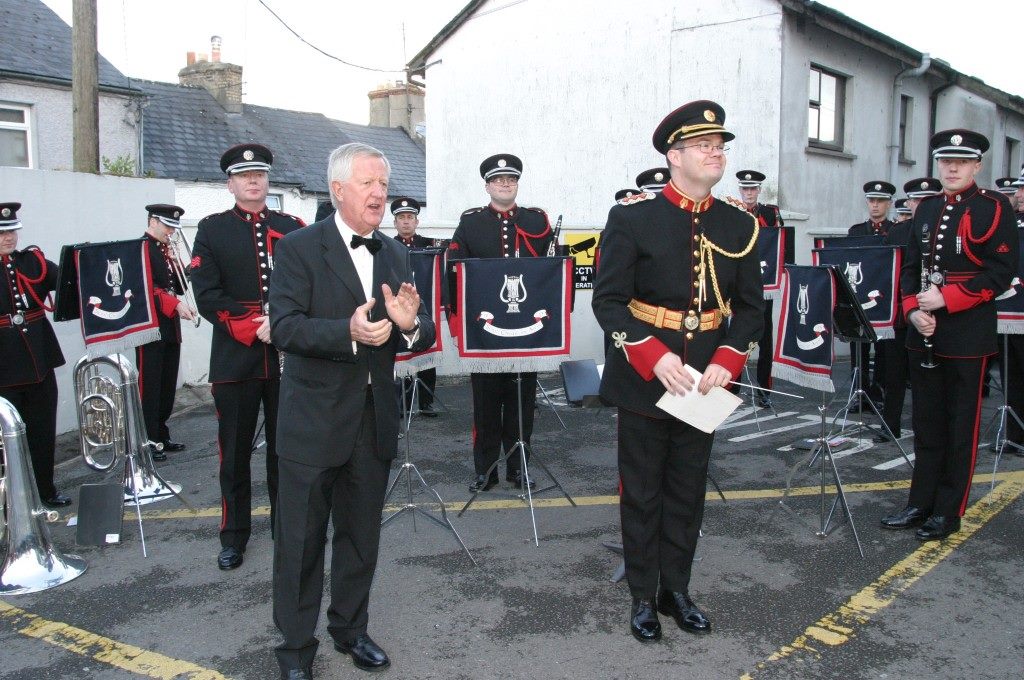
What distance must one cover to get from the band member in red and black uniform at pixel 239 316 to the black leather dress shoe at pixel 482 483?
→ 5.79 feet

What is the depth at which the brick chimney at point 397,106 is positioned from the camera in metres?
32.4

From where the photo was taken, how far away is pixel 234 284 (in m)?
4.79

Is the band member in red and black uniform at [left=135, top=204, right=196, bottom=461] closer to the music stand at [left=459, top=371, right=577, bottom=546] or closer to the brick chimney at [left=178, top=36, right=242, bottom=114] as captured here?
the music stand at [left=459, top=371, right=577, bottom=546]

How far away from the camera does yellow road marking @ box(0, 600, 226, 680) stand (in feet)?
11.9

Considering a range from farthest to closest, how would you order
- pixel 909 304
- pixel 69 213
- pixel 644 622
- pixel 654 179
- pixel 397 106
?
1. pixel 397 106
2. pixel 69 213
3. pixel 654 179
4. pixel 909 304
5. pixel 644 622


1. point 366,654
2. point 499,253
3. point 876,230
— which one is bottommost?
point 366,654

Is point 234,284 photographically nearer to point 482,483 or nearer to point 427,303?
point 427,303

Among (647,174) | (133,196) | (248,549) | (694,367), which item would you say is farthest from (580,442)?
(133,196)

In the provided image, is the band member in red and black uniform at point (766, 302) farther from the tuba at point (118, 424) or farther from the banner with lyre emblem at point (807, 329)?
the tuba at point (118, 424)

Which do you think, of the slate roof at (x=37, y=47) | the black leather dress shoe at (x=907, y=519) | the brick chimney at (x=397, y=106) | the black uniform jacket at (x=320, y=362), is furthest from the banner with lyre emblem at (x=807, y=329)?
the brick chimney at (x=397, y=106)

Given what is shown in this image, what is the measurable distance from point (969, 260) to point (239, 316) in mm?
4384

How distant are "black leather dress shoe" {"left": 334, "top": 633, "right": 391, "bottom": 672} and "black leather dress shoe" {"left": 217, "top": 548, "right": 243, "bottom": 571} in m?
1.45

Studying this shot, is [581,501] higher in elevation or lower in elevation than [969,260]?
lower

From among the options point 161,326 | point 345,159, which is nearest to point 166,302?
point 161,326
